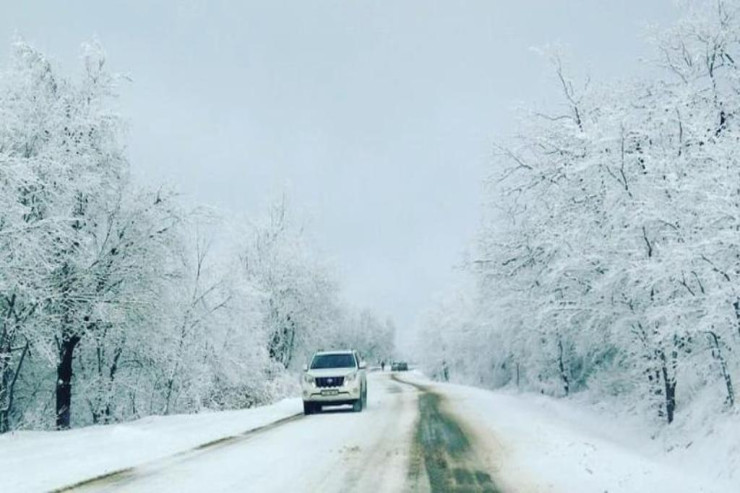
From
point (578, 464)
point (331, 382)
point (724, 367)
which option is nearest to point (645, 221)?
point (724, 367)

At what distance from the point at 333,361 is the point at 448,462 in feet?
43.1

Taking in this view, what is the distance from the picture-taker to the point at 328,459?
11.1 meters

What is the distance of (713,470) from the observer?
11.8 meters

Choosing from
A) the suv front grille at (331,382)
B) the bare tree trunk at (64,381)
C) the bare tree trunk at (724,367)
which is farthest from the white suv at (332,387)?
the bare tree trunk at (724,367)

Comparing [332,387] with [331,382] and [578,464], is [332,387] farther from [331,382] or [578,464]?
[578,464]

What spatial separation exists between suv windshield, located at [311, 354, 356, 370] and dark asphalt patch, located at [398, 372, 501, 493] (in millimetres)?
6689

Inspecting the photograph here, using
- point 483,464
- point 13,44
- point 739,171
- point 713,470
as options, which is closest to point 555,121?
point 739,171

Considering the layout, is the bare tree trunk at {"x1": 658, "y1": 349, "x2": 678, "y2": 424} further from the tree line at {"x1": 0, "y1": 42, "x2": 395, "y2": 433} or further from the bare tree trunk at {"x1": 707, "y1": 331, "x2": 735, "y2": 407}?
the tree line at {"x1": 0, "y1": 42, "x2": 395, "y2": 433}

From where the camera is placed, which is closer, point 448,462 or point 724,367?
point 448,462

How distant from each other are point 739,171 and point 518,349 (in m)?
28.3

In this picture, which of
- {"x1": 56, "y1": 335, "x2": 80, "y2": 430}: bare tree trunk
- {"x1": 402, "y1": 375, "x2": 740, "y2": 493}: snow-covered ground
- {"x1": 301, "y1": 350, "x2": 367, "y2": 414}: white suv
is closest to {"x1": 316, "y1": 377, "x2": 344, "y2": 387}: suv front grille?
{"x1": 301, "y1": 350, "x2": 367, "y2": 414}: white suv

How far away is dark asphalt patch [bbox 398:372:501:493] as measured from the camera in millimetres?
8617

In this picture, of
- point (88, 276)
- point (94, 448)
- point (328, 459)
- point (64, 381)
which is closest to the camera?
point (328, 459)

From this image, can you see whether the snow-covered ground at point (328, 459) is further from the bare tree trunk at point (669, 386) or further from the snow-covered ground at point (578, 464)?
the bare tree trunk at point (669, 386)
